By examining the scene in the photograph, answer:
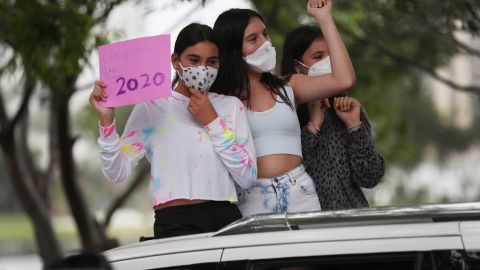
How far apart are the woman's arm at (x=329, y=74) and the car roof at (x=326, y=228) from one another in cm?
113

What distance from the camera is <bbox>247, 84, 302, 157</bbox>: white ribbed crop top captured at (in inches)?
200

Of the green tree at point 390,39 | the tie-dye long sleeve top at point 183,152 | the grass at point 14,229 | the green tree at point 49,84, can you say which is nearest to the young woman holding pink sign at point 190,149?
the tie-dye long sleeve top at point 183,152

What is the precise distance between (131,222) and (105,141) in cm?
7324

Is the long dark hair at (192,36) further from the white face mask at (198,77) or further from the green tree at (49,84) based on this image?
the green tree at (49,84)

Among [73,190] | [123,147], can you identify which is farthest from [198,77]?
[73,190]

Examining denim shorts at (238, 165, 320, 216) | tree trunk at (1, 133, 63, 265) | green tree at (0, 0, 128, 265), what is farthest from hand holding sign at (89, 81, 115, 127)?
tree trunk at (1, 133, 63, 265)

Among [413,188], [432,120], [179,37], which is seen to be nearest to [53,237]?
[179,37]

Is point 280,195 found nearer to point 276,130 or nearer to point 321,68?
point 276,130

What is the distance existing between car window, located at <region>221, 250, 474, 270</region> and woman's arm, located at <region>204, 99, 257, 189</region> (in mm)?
1022

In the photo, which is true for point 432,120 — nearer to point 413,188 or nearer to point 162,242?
point 413,188

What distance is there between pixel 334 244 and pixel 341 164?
1.55m

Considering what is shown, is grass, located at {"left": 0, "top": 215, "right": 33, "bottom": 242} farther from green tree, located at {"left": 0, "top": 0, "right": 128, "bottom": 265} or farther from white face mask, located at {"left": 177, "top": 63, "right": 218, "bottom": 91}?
white face mask, located at {"left": 177, "top": 63, "right": 218, "bottom": 91}

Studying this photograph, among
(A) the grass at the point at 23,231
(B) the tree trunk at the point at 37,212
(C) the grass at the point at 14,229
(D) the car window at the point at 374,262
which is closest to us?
(D) the car window at the point at 374,262

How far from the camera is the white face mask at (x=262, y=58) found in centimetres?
527
